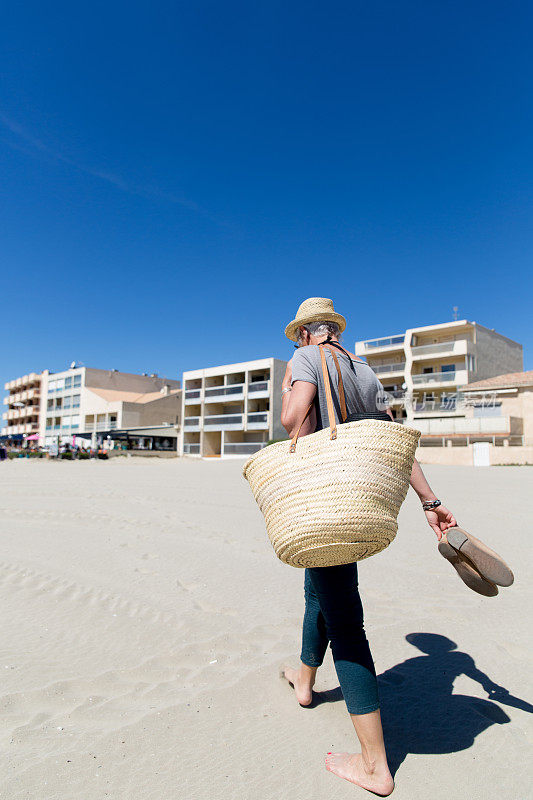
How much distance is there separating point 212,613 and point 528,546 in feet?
13.8

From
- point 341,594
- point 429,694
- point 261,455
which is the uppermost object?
point 261,455

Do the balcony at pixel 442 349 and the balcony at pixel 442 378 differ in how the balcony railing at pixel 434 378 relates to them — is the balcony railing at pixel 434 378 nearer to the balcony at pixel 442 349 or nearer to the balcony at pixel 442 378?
the balcony at pixel 442 378

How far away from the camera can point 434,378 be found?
3594 cm

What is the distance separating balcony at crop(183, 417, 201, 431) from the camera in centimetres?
4816

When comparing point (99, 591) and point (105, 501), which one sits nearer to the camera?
point (99, 591)

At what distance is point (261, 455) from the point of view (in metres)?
1.76

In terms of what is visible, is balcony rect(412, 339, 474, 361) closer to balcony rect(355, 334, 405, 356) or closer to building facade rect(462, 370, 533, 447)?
balcony rect(355, 334, 405, 356)

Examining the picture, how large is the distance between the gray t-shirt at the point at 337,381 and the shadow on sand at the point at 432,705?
141cm

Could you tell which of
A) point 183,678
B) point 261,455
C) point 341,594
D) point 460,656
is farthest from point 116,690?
point 460,656

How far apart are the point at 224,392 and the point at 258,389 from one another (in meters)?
4.50

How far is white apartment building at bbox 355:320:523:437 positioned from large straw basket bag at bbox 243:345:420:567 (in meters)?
31.2

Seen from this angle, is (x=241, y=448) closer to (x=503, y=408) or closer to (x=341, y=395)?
(x=503, y=408)

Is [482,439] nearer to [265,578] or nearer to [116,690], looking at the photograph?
[265,578]

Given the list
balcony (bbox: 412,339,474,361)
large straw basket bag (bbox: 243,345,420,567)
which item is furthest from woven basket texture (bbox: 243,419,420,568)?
balcony (bbox: 412,339,474,361)
